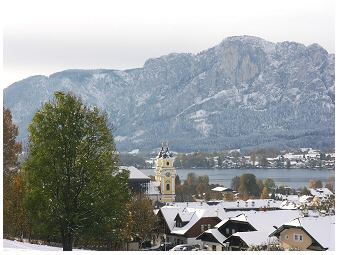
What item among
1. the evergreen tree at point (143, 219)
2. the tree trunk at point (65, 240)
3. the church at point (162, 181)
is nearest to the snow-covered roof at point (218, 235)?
the evergreen tree at point (143, 219)

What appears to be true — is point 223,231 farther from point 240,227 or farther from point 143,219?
point 143,219

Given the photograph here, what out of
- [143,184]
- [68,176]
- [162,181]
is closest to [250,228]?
[68,176]

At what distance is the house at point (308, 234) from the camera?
17719 mm

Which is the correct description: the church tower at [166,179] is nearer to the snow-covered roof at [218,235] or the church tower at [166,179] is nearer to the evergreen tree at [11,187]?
the snow-covered roof at [218,235]

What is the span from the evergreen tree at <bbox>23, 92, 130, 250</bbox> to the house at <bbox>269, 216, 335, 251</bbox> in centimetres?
943

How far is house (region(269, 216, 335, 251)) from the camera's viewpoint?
58.1ft

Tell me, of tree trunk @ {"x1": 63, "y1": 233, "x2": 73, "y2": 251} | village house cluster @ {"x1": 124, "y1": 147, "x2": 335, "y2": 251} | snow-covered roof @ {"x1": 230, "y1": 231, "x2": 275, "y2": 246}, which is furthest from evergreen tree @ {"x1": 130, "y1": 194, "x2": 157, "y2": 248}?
tree trunk @ {"x1": 63, "y1": 233, "x2": 73, "y2": 251}

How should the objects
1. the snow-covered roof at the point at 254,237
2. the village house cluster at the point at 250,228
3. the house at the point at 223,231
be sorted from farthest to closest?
1. the house at the point at 223,231
2. the snow-covered roof at the point at 254,237
3. the village house cluster at the point at 250,228

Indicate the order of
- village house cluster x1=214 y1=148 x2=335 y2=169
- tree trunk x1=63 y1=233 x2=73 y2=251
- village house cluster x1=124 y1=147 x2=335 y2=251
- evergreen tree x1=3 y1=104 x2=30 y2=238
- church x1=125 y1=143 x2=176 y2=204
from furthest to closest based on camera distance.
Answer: village house cluster x1=214 y1=148 x2=335 y2=169 < church x1=125 y1=143 x2=176 y2=204 < village house cluster x1=124 y1=147 x2=335 y2=251 < evergreen tree x1=3 y1=104 x2=30 y2=238 < tree trunk x1=63 y1=233 x2=73 y2=251

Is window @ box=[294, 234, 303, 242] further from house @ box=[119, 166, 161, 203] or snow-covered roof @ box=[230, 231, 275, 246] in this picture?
house @ box=[119, 166, 161, 203]

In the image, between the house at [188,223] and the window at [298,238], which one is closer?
the window at [298,238]

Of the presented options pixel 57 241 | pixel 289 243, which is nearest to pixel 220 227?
pixel 289 243

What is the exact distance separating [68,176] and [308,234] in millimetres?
11555

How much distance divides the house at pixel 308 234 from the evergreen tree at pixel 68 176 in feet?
31.0
